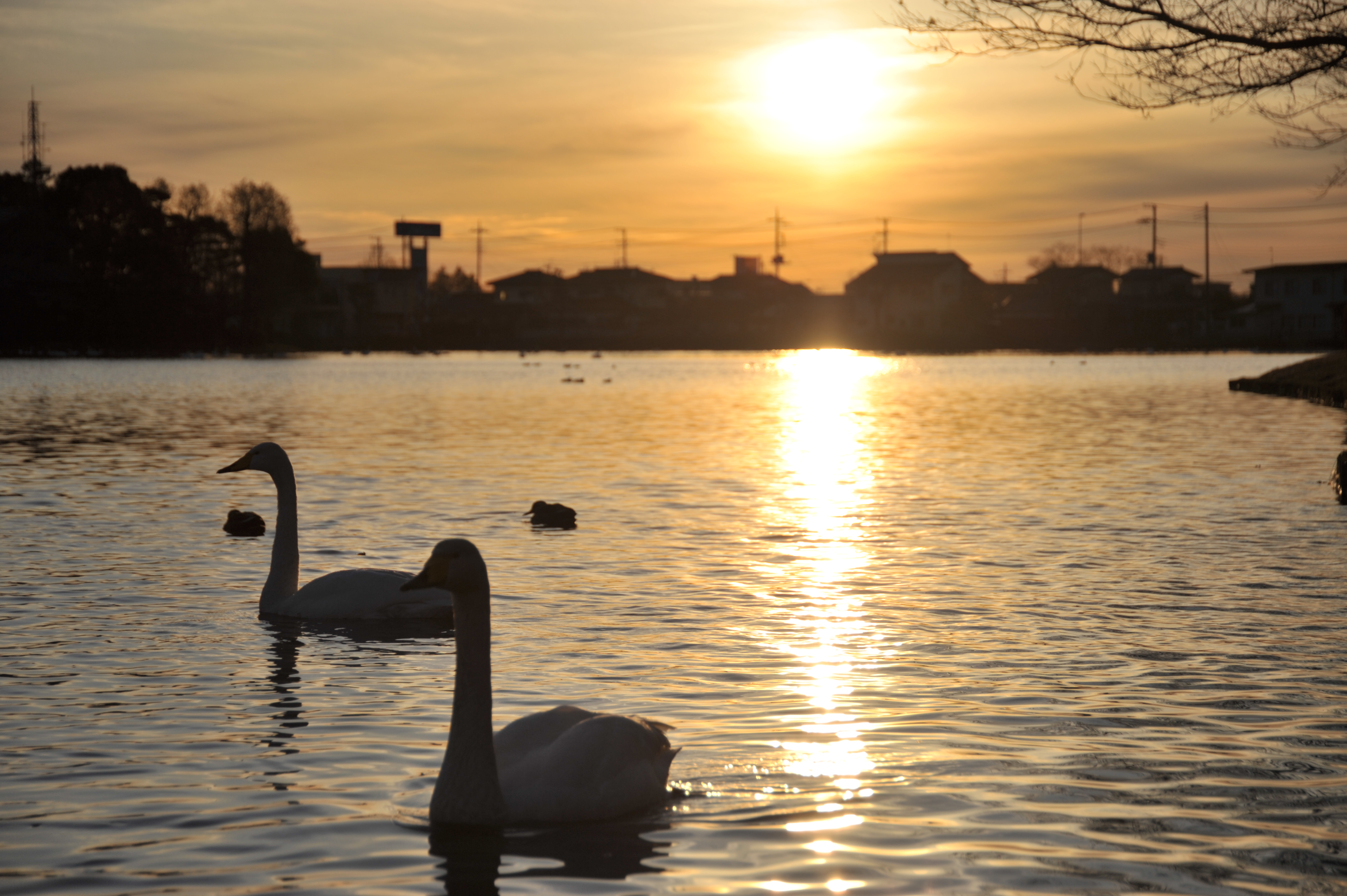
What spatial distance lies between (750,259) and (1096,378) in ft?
376

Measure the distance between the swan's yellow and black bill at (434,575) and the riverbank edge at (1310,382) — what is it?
131 feet

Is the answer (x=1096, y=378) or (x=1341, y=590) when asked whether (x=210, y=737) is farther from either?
(x=1096, y=378)

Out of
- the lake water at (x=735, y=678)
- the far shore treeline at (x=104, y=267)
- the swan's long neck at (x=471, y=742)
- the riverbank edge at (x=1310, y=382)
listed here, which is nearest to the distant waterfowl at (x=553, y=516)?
the lake water at (x=735, y=678)

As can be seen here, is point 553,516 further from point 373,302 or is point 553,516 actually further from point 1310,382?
point 373,302

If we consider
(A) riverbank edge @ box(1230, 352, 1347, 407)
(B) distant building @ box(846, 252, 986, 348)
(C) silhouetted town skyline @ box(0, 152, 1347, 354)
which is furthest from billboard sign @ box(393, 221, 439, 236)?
(A) riverbank edge @ box(1230, 352, 1347, 407)

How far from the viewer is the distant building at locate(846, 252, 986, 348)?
147m

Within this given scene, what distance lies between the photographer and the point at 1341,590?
1216 cm

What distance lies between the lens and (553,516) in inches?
655

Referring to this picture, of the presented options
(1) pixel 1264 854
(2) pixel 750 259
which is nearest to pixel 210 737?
(1) pixel 1264 854

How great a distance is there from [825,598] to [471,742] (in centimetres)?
683

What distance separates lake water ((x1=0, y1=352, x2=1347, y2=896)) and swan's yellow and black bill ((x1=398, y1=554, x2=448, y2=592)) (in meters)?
1.11

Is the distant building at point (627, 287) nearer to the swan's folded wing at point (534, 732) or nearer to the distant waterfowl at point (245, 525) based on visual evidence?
the distant waterfowl at point (245, 525)

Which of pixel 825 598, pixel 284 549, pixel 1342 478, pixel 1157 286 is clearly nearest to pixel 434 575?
pixel 284 549

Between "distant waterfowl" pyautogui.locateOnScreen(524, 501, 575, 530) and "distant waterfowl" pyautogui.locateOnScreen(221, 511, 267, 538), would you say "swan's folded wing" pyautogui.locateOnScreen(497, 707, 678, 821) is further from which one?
"distant waterfowl" pyautogui.locateOnScreen(221, 511, 267, 538)
